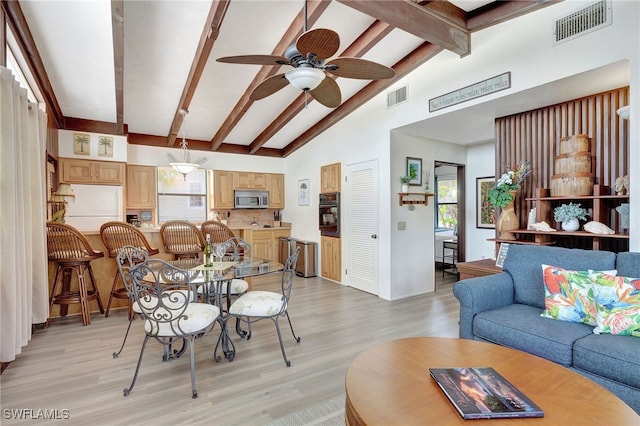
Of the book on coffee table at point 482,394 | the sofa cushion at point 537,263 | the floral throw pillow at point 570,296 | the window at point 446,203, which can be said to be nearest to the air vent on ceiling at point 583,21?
the sofa cushion at point 537,263

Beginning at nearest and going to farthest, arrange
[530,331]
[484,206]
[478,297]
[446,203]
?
1. [530,331]
2. [478,297]
3. [484,206]
4. [446,203]

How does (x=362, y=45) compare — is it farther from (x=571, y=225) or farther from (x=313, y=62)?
(x=571, y=225)

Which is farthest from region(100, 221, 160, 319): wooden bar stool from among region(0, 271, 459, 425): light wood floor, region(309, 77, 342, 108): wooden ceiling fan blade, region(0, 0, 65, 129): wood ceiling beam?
region(309, 77, 342, 108): wooden ceiling fan blade

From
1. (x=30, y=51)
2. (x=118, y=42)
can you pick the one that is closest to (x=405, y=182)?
(x=118, y=42)

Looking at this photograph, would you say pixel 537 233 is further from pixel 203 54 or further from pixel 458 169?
pixel 203 54

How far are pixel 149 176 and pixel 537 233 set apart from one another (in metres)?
6.21

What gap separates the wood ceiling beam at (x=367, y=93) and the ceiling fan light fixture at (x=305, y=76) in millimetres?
2029

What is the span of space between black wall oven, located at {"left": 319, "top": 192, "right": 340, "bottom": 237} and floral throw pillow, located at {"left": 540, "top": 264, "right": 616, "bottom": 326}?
3.59 m

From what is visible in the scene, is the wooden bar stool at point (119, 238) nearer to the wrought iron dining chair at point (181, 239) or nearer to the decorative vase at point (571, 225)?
the wrought iron dining chair at point (181, 239)

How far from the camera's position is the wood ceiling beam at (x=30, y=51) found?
9.14 feet

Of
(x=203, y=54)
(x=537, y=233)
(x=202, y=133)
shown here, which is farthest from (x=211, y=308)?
(x=202, y=133)

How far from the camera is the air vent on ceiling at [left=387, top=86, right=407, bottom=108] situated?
14.4 feet

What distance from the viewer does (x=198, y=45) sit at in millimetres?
3523

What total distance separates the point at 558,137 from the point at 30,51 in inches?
221
